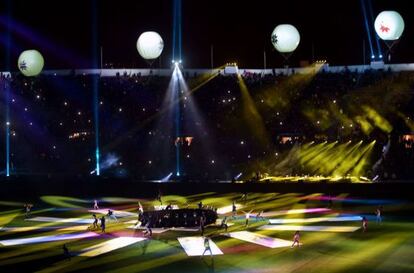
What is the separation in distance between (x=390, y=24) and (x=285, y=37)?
7226mm

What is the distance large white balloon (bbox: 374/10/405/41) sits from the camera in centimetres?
4091

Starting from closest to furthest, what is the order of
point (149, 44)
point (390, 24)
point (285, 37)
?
point (390, 24)
point (285, 37)
point (149, 44)

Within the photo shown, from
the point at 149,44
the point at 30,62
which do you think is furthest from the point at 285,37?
the point at 30,62

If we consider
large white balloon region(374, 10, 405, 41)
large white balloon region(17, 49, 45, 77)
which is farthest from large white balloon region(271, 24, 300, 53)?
large white balloon region(17, 49, 45, 77)

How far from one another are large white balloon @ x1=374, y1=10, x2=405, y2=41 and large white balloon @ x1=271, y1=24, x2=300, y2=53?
231 inches

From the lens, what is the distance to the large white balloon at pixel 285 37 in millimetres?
→ 41875

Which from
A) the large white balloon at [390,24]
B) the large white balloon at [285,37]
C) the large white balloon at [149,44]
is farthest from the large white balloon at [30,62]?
the large white balloon at [390,24]

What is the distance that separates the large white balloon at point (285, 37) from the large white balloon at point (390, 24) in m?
5.86

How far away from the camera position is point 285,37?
4191cm

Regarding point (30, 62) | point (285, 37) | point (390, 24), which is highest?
point (390, 24)

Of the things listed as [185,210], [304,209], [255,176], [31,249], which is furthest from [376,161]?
[31,249]

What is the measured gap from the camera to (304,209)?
38438 mm

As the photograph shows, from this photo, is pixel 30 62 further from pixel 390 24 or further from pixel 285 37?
pixel 390 24

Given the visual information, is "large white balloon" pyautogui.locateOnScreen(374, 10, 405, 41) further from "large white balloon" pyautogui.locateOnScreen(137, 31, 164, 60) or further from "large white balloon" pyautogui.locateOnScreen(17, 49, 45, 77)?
"large white balloon" pyautogui.locateOnScreen(17, 49, 45, 77)
